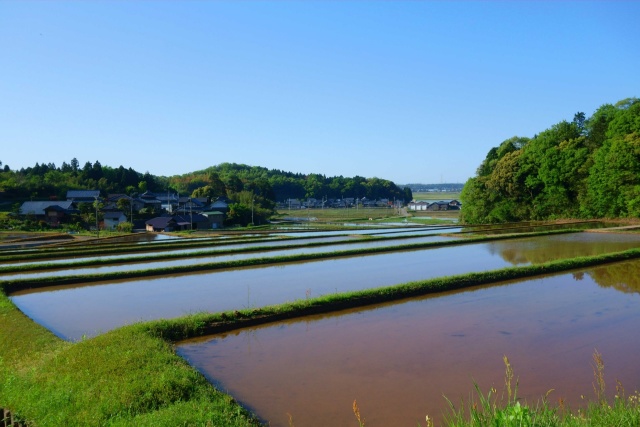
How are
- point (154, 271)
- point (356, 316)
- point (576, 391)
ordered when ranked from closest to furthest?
1. point (576, 391)
2. point (356, 316)
3. point (154, 271)

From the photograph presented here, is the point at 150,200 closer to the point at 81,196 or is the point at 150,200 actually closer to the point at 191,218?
the point at 81,196

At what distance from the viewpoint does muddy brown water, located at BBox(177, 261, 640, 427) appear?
21.9 ft

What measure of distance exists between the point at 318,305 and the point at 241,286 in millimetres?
4530

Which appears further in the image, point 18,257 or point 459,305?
point 18,257

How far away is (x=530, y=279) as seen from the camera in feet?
52.7

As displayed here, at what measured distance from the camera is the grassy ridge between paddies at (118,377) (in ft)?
19.0

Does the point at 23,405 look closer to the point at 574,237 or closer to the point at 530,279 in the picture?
the point at 530,279

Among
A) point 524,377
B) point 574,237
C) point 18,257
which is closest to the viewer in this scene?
point 524,377

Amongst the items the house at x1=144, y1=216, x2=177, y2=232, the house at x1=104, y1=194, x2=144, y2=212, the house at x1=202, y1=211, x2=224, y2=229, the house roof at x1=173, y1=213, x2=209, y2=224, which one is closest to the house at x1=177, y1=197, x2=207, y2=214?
the house at x1=104, y1=194, x2=144, y2=212

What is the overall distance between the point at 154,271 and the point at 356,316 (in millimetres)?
10472

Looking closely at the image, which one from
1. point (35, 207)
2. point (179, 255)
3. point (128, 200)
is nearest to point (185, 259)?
point (179, 255)

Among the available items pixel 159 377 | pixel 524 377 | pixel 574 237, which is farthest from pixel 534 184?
pixel 159 377

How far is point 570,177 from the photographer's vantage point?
143ft

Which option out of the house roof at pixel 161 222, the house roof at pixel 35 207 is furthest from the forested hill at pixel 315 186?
the house roof at pixel 161 222
